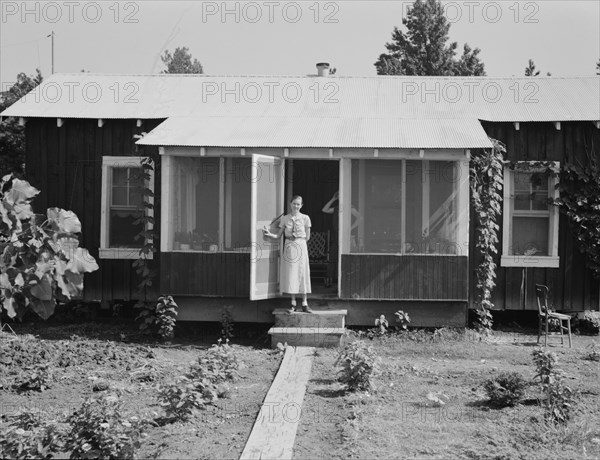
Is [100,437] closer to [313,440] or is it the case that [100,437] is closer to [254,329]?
[313,440]

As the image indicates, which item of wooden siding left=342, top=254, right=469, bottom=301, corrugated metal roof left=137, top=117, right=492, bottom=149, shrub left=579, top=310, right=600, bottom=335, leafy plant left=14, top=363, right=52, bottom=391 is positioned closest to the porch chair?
corrugated metal roof left=137, top=117, right=492, bottom=149

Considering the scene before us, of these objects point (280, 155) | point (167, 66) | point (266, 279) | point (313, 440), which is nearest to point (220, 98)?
point (280, 155)

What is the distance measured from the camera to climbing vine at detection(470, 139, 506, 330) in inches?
512

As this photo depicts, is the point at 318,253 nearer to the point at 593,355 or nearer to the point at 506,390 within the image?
the point at 593,355

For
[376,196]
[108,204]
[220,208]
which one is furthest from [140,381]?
[108,204]

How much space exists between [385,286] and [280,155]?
2.57 m

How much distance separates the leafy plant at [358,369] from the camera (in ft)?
29.2

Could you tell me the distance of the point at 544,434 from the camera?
24.1ft

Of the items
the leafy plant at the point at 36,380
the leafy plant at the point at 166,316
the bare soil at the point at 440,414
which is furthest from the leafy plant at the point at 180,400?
the leafy plant at the point at 166,316

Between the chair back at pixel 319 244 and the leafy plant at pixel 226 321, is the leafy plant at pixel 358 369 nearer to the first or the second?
the leafy plant at pixel 226 321

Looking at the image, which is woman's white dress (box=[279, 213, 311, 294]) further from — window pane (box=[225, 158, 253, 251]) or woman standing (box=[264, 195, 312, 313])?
window pane (box=[225, 158, 253, 251])

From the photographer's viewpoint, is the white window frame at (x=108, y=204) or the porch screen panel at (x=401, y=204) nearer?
the porch screen panel at (x=401, y=204)

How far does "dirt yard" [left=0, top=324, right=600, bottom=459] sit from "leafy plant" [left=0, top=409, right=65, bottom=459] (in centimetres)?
37

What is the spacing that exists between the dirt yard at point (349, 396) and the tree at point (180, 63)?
2824cm
